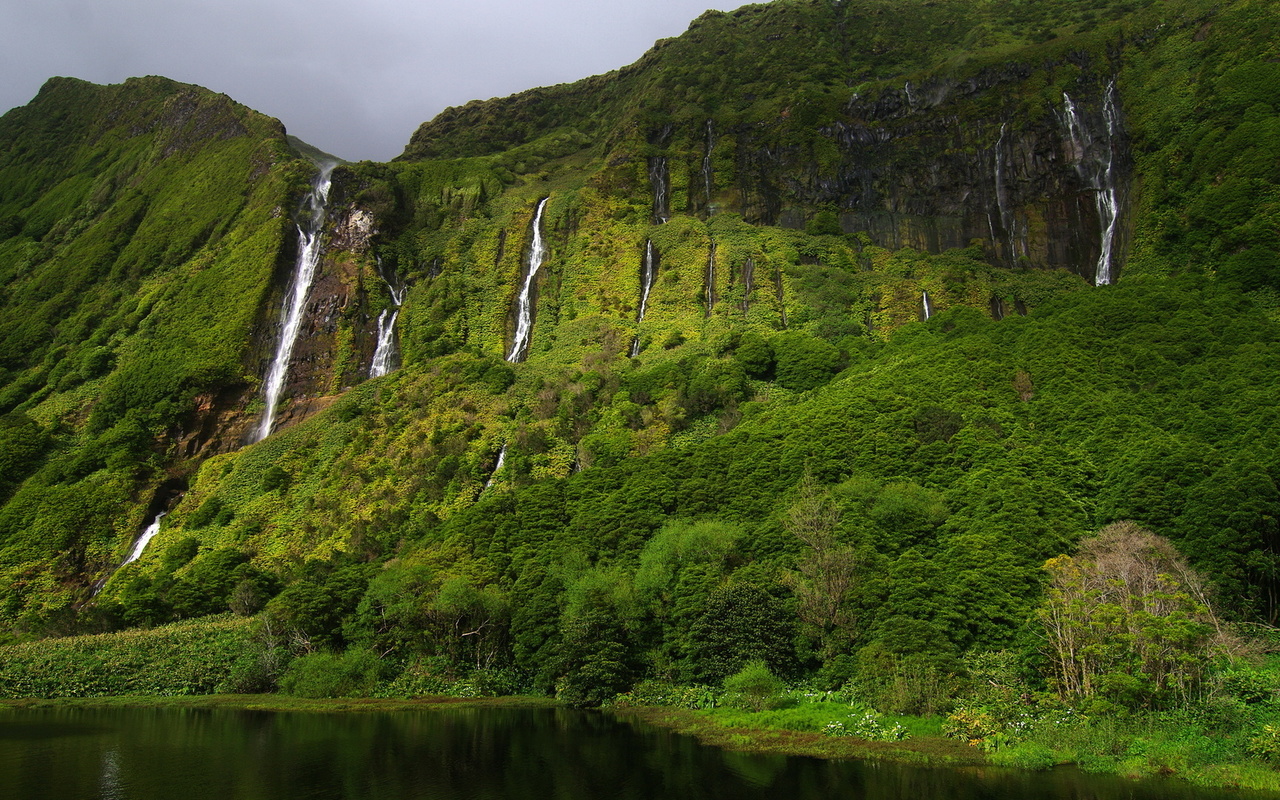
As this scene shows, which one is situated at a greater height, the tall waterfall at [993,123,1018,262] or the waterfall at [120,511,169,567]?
the tall waterfall at [993,123,1018,262]

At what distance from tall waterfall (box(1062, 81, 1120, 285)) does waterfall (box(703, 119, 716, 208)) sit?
139ft

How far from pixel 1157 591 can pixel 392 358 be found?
83.9 m

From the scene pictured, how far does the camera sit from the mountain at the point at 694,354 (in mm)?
46094

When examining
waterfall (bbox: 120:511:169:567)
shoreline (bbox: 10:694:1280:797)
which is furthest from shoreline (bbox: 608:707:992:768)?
waterfall (bbox: 120:511:169:567)

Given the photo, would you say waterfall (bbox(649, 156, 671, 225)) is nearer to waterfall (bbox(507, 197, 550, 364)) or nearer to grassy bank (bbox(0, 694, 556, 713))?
waterfall (bbox(507, 197, 550, 364))

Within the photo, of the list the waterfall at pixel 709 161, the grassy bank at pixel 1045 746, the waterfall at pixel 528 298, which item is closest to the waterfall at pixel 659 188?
the waterfall at pixel 709 161

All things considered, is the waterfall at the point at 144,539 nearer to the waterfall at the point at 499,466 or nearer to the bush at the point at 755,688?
the waterfall at the point at 499,466

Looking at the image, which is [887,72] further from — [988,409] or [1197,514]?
[1197,514]

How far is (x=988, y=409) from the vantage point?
57531 millimetres

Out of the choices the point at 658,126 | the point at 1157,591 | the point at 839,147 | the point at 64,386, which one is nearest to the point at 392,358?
the point at 64,386

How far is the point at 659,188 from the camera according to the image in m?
114

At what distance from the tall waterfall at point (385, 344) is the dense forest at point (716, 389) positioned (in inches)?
14.9

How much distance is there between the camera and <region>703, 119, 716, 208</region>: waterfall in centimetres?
11118

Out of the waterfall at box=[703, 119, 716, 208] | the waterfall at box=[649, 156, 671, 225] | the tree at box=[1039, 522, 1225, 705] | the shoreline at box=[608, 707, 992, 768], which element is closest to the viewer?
the shoreline at box=[608, 707, 992, 768]
